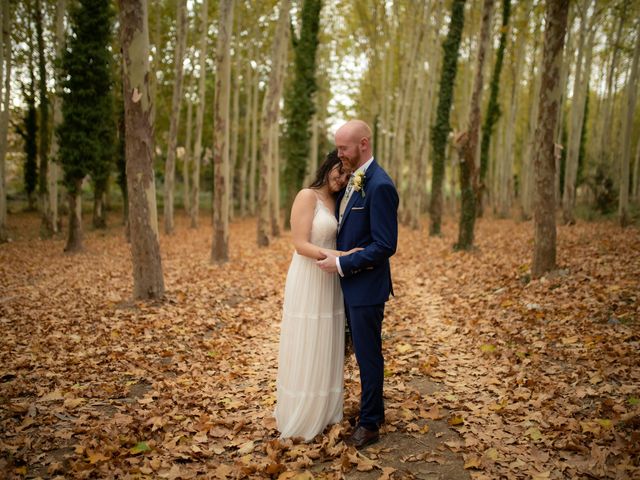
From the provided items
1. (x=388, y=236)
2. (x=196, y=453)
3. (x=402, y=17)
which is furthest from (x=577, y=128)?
(x=196, y=453)

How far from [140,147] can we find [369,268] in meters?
5.97

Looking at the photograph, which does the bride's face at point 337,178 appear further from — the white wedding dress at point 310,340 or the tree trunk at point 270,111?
the tree trunk at point 270,111

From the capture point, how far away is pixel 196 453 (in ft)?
12.7

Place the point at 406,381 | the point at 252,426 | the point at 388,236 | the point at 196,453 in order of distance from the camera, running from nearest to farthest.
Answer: the point at 388,236 → the point at 196,453 → the point at 252,426 → the point at 406,381

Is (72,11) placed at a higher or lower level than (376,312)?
higher

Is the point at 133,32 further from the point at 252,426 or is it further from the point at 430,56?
the point at 430,56

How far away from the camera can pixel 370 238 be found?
383cm

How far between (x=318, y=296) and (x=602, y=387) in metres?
3.21

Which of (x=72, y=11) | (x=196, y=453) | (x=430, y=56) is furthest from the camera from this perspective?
(x=430, y=56)

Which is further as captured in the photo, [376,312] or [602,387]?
[602,387]

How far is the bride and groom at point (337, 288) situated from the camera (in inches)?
145

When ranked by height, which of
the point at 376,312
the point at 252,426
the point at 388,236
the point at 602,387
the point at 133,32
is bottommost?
the point at 252,426

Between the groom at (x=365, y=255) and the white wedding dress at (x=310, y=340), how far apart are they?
20cm

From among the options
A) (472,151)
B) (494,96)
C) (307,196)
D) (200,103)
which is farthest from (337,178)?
(494,96)
